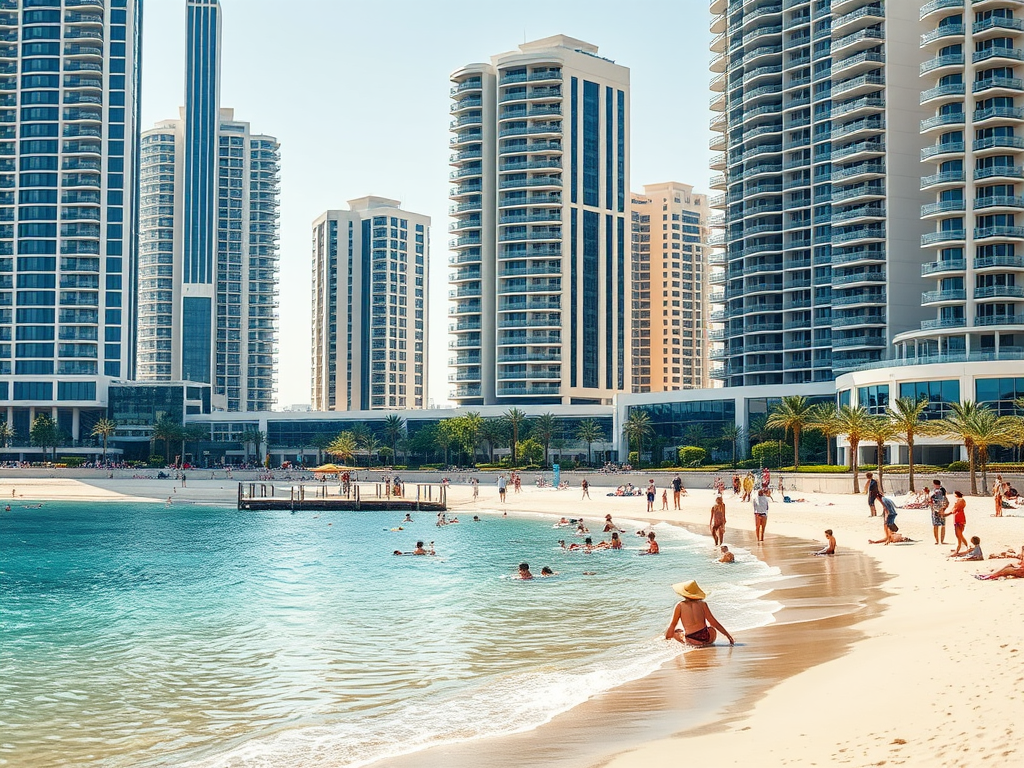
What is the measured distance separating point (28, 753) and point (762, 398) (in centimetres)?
8981

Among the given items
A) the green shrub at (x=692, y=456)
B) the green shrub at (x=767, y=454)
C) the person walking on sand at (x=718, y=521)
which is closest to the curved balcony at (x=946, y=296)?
the green shrub at (x=767, y=454)

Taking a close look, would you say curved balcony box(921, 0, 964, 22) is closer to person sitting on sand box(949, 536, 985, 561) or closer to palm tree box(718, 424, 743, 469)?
palm tree box(718, 424, 743, 469)

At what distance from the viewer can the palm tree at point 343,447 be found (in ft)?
377

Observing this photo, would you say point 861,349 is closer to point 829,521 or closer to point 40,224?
point 829,521

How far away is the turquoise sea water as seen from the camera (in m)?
15.1

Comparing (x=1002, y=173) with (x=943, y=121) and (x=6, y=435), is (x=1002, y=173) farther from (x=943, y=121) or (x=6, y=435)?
(x=6, y=435)

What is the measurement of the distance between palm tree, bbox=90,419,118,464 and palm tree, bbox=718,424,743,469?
73648 millimetres

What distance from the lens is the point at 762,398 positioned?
99062 mm

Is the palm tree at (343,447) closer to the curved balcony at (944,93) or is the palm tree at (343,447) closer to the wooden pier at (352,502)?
the wooden pier at (352,502)

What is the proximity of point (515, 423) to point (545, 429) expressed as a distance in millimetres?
3318

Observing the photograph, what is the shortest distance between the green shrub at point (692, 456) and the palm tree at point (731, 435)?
160 inches

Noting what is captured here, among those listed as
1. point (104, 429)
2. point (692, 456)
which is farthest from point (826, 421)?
point (104, 429)

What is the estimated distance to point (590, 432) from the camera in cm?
11162

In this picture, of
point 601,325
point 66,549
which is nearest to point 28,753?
point 66,549
